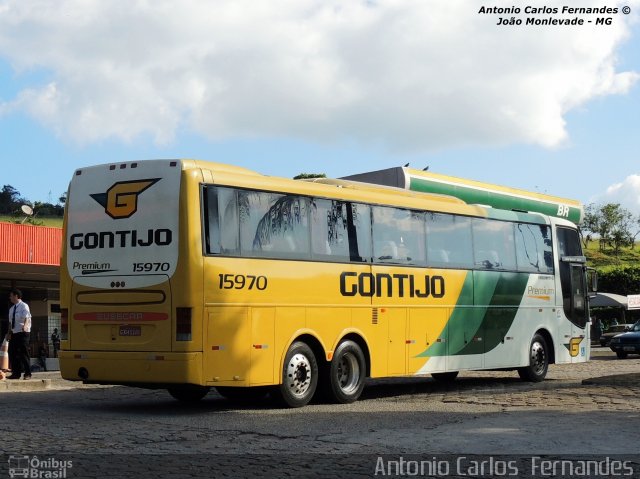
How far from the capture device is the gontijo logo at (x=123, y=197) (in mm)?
13438

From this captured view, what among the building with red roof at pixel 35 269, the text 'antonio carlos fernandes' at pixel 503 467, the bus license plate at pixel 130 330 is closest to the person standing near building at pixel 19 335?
the bus license plate at pixel 130 330

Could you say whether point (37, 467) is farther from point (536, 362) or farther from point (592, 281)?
point (592, 281)

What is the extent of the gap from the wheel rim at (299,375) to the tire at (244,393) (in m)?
0.57

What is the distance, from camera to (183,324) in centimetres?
1280

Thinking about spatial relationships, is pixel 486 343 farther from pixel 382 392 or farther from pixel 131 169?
pixel 131 169

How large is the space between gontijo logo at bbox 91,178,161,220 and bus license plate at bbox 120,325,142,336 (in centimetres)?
153

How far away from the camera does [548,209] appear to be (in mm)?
23719

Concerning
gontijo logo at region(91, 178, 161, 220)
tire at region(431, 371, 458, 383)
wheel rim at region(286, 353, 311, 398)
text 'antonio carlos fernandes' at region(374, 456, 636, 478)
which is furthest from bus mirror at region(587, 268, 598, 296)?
text 'antonio carlos fernandes' at region(374, 456, 636, 478)

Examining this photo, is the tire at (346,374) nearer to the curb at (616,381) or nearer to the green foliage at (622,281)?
the curb at (616,381)

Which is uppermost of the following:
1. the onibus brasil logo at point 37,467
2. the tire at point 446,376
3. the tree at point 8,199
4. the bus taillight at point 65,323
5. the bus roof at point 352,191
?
the tree at point 8,199

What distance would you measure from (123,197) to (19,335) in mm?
6333

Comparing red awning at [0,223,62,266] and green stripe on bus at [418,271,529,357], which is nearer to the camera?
green stripe on bus at [418,271,529,357]

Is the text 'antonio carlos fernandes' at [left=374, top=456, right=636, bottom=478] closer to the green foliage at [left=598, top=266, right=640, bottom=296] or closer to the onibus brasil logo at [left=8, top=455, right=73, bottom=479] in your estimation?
the onibus brasil logo at [left=8, top=455, right=73, bottom=479]

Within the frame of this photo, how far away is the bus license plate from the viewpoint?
1313cm
